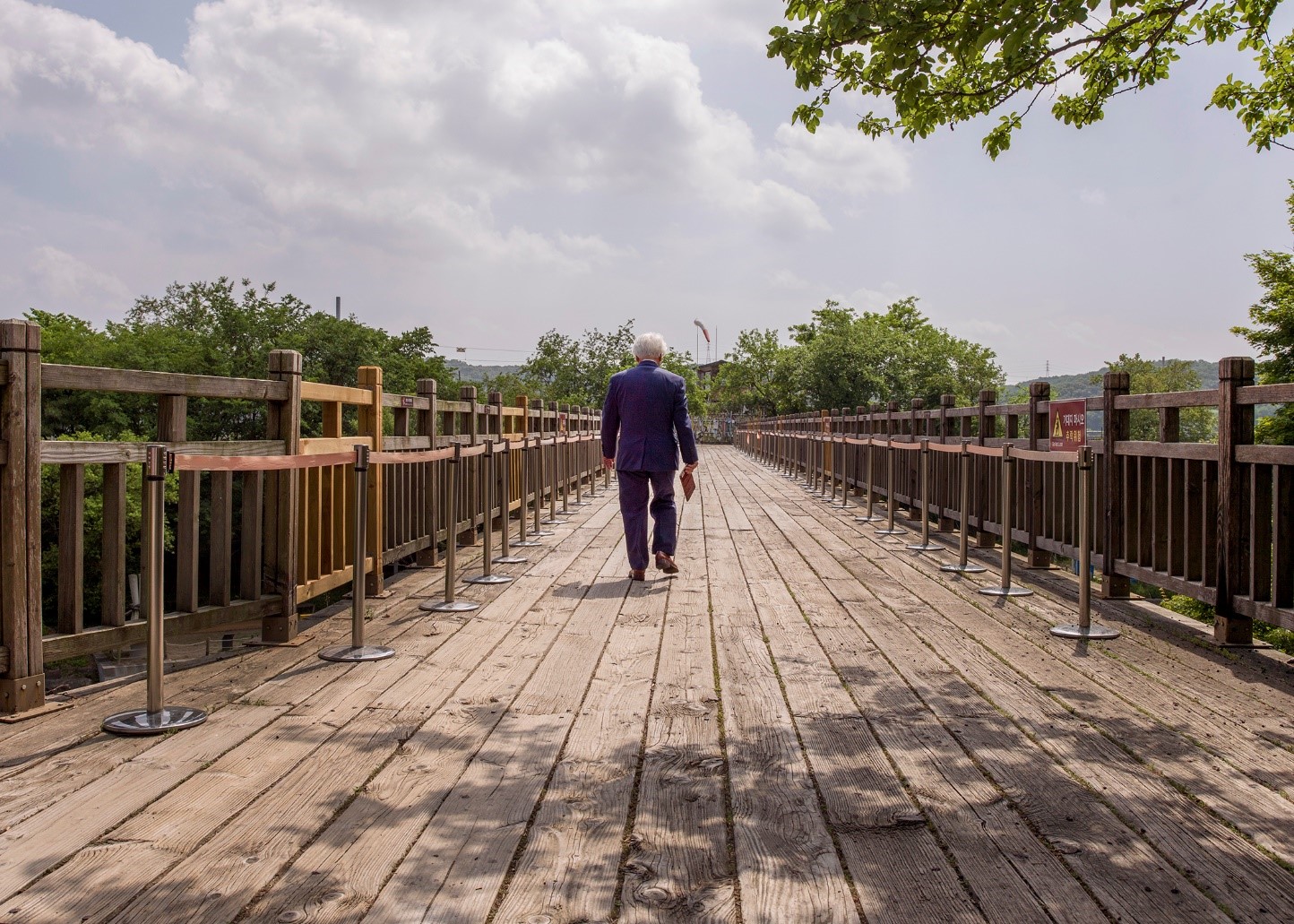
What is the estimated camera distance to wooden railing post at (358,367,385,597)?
7066 mm

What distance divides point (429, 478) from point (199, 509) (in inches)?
118

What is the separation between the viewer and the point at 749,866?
270 cm

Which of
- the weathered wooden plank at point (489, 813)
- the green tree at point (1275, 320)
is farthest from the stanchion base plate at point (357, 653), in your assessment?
the green tree at point (1275, 320)

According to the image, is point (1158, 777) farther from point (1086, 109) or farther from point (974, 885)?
point (1086, 109)

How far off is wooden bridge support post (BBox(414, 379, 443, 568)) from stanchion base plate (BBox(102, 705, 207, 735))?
13.1 ft

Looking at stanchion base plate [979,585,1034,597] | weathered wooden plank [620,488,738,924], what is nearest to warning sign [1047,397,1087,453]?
stanchion base plate [979,585,1034,597]

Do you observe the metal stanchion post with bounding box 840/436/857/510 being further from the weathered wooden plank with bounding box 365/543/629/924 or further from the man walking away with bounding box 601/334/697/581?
the weathered wooden plank with bounding box 365/543/629/924

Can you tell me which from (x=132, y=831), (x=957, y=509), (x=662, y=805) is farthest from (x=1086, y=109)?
(x=132, y=831)

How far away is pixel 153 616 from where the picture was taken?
155 inches

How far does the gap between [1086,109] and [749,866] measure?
900 cm

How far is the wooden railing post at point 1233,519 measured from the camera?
5555 mm

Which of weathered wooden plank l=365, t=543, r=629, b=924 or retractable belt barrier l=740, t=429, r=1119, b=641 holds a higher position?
retractable belt barrier l=740, t=429, r=1119, b=641

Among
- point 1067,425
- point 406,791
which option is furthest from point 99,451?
point 1067,425

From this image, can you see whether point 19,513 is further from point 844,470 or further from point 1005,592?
point 844,470
